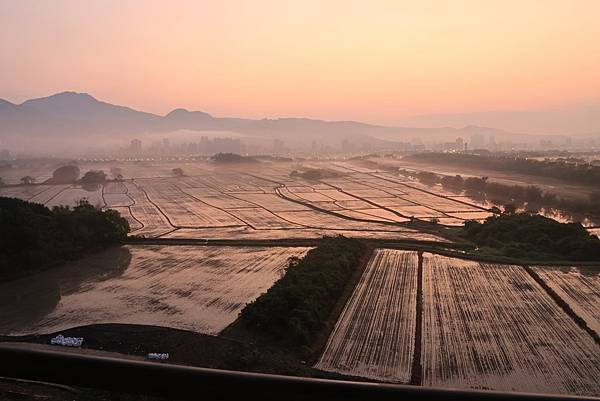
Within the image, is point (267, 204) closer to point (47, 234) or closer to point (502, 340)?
point (47, 234)

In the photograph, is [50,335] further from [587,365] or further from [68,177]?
[68,177]

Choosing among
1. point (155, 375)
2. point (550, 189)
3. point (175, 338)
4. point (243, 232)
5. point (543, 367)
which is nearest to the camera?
point (155, 375)

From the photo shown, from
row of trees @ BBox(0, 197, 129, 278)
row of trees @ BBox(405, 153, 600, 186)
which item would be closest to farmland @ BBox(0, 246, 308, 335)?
row of trees @ BBox(0, 197, 129, 278)

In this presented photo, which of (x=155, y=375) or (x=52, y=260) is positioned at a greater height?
(x=155, y=375)

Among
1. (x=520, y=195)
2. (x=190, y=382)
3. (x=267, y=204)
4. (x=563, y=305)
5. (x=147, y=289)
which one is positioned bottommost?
(x=267, y=204)

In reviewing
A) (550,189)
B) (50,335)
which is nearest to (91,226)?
(50,335)

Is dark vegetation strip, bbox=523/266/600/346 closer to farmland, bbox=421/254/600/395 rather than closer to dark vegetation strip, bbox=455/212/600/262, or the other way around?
farmland, bbox=421/254/600/395

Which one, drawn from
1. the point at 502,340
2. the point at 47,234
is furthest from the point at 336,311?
the point at 47,234
